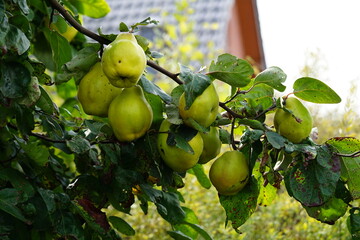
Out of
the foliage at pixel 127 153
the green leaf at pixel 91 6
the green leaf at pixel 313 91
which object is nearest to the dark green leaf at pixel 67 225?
the foliage at pixel 127 153

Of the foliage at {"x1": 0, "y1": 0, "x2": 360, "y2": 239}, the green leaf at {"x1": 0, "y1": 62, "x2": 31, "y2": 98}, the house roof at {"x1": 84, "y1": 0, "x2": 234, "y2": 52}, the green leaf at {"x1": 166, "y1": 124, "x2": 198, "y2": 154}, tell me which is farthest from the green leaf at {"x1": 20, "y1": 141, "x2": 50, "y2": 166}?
the house roof at {"x1": 84, "y1": 0, "x2": 234, "y2": 52}

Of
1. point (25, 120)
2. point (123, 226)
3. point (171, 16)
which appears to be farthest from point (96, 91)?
point (171, 16)

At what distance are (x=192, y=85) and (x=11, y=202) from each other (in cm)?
48

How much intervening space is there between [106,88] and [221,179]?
0.93 ft

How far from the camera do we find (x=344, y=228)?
6.93ft

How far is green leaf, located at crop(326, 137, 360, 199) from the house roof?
20.2 feet

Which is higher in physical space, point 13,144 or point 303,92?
point 303,92

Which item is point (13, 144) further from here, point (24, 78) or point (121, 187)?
point (24, 78)

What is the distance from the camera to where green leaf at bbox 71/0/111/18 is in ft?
6.22

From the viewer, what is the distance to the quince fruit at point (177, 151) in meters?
1.20

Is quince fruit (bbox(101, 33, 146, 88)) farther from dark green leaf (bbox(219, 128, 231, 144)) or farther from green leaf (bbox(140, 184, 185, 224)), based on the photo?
green leaf (bbox(140, 184, 185, 224))

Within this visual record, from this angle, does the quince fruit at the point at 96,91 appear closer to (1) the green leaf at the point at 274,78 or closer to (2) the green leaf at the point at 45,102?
(2) the green leaf at the point at 45,102

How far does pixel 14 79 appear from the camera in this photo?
1.18m

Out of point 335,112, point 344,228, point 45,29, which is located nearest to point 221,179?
point 45,29
